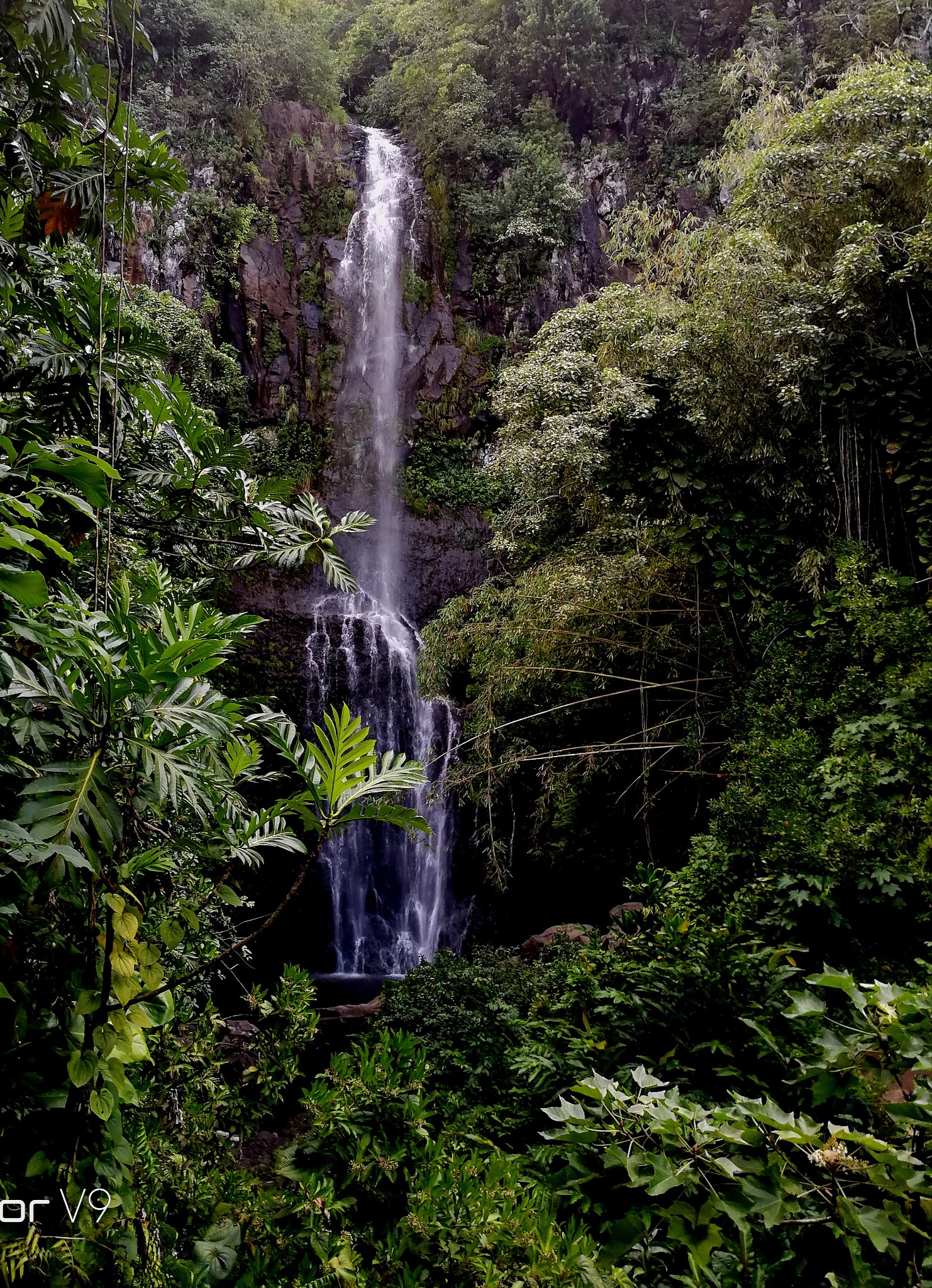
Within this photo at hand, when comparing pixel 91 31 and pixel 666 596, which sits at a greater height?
pixel 91 31

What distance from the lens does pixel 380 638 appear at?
10.3m

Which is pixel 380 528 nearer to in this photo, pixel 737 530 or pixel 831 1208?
pixel 737 530

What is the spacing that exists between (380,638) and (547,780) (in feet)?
16.2

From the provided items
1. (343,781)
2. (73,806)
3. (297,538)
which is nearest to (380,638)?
(297,538)

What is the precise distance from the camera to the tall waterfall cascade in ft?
28.9

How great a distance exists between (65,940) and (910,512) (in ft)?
15.0

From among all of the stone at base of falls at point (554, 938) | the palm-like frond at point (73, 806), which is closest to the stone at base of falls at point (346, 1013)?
the stone at base of falls at point (554, 938)

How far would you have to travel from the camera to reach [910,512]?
4203mm

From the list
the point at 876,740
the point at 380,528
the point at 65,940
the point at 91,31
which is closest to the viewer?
the point at 65,940

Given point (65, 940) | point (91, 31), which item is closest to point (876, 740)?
point (65, 940)

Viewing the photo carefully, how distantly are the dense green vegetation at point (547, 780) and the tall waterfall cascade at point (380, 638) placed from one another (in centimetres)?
73

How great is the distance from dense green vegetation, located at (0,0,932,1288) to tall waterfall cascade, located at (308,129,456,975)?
0.73m

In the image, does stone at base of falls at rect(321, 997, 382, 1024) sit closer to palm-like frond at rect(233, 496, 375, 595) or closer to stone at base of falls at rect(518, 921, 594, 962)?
stone at base of falls at rect(518, 921, 594, 962)

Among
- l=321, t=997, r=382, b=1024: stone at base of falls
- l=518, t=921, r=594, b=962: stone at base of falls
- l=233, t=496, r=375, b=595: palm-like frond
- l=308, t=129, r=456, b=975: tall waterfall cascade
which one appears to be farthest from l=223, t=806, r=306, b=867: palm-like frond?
l=321, t=997, r=382, b=1024: stone at base of falls
